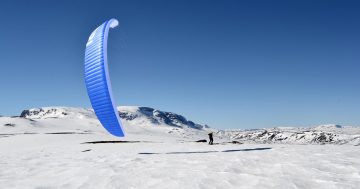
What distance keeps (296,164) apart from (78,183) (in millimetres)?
8781

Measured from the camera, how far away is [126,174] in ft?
42.0

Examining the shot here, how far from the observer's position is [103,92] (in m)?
19.8

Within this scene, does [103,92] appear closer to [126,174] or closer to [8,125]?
[126,174]

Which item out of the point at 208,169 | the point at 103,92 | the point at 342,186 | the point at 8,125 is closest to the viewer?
the point at 342,186

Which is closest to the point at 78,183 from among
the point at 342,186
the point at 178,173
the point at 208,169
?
the point at 178,173

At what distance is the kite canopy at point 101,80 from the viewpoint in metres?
19.5

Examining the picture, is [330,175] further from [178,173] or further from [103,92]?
[103,92]

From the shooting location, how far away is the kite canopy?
19469 mm

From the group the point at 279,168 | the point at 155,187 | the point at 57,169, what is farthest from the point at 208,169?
the point at 57,169

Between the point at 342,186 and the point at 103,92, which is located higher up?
the point at 103,92

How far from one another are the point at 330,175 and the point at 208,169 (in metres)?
4.35

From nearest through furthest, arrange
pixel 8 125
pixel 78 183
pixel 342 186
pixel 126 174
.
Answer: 1. pixel 342 186
2. pixel 78 183
3. pixel 126 174
4. pixel 8 125

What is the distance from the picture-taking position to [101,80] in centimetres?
1967

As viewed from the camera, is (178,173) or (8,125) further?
(8,125)
